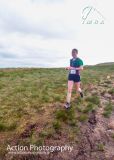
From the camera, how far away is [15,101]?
18031mm

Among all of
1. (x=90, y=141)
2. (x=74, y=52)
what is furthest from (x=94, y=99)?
(x=90, y=141)

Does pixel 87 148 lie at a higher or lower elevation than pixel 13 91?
lower

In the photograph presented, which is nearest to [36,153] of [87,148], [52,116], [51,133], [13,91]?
[51,133]

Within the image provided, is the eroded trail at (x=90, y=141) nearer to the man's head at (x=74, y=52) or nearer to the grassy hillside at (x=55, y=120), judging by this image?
the grassy hillside at (x=55, y=120)

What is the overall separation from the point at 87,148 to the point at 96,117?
11.3 feet

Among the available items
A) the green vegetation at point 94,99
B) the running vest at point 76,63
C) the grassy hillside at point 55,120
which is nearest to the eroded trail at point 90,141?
the grassy hillside at point 55,120

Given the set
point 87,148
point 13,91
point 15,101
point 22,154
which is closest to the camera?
point 22,154

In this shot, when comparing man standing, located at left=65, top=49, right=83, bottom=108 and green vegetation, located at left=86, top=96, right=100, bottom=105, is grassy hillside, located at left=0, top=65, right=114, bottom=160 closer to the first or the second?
green vegetation, located at left=86, top=96, right=100, bottom=105

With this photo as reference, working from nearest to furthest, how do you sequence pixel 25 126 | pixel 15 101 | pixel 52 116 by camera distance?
pixel 25 126 < pixel 52 116 < pixel 15 101

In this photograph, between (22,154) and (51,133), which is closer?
(22,154)

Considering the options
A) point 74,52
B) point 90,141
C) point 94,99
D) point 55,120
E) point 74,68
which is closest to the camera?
point 90,141

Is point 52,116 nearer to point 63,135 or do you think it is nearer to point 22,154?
point 63,135

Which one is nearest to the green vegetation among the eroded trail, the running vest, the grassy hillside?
the grassy hillside

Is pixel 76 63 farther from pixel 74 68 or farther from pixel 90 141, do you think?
pixel 90 141
